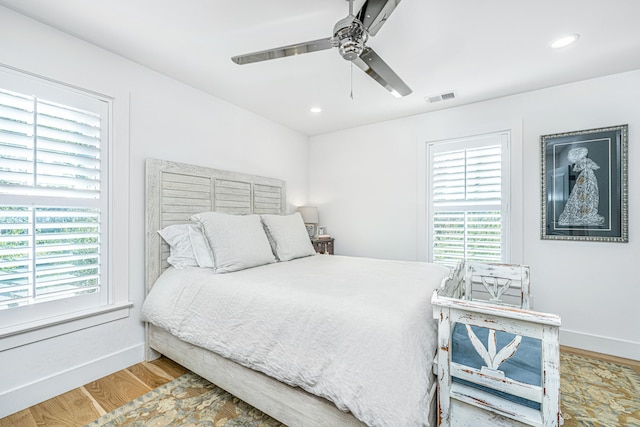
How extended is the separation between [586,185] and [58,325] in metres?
4.39

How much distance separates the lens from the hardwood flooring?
5.62ft

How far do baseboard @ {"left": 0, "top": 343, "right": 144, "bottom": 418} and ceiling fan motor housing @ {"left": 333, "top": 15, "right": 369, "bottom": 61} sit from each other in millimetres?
2713

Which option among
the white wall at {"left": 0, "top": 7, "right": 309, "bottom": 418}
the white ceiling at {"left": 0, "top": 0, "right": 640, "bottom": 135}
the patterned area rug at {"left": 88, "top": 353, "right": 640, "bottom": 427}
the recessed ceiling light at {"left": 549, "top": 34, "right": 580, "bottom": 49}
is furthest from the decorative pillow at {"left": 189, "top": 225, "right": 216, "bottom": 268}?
the recessed ceiling light at {"left": 549, "top": 34, "right": 580, "bottom": 49}

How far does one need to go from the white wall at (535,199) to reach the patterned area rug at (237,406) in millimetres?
577

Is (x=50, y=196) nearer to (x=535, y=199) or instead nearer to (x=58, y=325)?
(x=58, y=325)

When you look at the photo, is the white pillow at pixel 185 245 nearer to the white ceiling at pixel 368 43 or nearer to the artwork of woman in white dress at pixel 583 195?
the white ceiling at pixel 368 43

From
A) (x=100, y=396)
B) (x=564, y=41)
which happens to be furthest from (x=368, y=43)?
(x=100, y=396)

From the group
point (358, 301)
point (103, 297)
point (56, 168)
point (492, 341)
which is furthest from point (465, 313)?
point (56, 168)

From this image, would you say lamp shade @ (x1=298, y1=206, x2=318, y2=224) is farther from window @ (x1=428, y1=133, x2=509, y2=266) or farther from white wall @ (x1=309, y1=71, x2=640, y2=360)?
window @ (x1=428, y1=133, x2=509, y2=266)

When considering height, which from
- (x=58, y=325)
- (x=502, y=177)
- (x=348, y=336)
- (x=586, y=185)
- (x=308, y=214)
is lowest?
(x=58, y=325)

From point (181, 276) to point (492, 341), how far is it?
211 centimetres

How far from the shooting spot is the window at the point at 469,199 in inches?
120

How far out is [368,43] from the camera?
82.4 inches

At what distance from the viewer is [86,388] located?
2016mm
